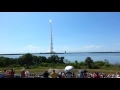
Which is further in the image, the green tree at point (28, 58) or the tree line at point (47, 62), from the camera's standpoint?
the green tree at point (28, 58)

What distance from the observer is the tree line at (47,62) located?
890 inches

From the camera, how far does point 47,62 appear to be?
82.9ft

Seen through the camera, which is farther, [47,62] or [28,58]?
[47,62]

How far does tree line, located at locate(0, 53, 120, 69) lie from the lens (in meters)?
22.6

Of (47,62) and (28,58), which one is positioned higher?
(28,58)

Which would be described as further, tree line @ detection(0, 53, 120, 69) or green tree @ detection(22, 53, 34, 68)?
green tree @ detection(22, 53, 34, 68)
